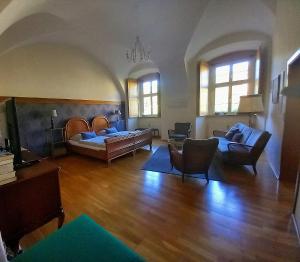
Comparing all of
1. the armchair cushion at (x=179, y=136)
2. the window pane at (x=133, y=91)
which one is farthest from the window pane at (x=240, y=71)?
the window pane at (x=133, y=91)

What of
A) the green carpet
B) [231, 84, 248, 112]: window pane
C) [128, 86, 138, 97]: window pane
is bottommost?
the green carpet

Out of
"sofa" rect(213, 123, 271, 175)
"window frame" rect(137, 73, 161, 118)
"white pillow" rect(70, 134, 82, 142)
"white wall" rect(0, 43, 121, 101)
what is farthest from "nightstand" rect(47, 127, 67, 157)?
"sofa" rect(213, 123, 271, 175)

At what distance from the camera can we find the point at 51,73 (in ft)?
16.1

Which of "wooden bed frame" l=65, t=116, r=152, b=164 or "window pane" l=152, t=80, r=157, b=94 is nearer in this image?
"wooden bed frame" l=65, t=116, r=152, b=164

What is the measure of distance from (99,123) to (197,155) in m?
4.55

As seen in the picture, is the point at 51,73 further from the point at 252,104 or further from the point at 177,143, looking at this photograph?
the point at 252,104

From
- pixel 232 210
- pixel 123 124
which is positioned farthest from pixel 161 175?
pixel 123 124

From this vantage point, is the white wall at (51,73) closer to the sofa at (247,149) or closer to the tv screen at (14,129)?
the tv screen at (14,129)

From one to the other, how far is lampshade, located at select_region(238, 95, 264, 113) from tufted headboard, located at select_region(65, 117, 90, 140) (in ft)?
16.4

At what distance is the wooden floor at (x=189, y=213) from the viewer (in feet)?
4.99

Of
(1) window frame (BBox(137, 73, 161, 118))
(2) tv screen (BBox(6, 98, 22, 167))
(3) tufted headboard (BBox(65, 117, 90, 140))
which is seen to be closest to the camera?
(2) tv screen (BBox(6, 98, 22, 167))

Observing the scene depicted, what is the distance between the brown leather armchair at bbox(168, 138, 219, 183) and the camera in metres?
2.66

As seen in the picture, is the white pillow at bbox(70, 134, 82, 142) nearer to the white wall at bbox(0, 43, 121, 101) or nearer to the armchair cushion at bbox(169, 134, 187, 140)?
the white wall at bbox(0, 43, 121, 101)

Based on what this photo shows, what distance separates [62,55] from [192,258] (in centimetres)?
606
